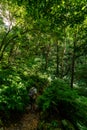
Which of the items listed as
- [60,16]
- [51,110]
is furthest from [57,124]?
[60,16]

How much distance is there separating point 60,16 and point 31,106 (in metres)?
6.58

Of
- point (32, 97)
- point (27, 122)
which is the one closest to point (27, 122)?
point (27, 122)

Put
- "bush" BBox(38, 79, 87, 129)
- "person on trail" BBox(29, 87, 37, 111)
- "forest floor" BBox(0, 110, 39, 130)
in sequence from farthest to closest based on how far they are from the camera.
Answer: "person on trail" BBox(29, 87, 37, 111), "bush" BBox(38, 79, 87, 129), "forest floor" BBox(0, 110, 39, 130)

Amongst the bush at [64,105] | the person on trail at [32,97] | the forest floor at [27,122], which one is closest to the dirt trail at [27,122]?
the forest floor at [27,122]

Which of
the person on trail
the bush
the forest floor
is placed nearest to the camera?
the forest floor

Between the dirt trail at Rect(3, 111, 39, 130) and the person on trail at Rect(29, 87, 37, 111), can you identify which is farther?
the person on trail at Rect(29, 87, 37, 111)

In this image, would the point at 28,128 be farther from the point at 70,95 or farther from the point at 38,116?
the point at 70,95

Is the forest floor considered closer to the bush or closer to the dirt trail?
the dirt trail

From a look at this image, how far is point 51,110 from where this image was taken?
9922 mm

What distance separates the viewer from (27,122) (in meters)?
9.70

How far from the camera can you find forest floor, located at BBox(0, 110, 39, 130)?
8.93m

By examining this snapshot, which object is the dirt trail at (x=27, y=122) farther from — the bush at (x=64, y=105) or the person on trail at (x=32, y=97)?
the bush at (x=64, y=105)

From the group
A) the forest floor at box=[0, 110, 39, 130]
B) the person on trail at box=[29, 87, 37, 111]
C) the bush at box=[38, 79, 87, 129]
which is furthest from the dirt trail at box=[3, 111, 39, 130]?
the bush at box=[38, 79, 87, 129]

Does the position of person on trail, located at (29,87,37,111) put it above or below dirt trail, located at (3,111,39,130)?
above
